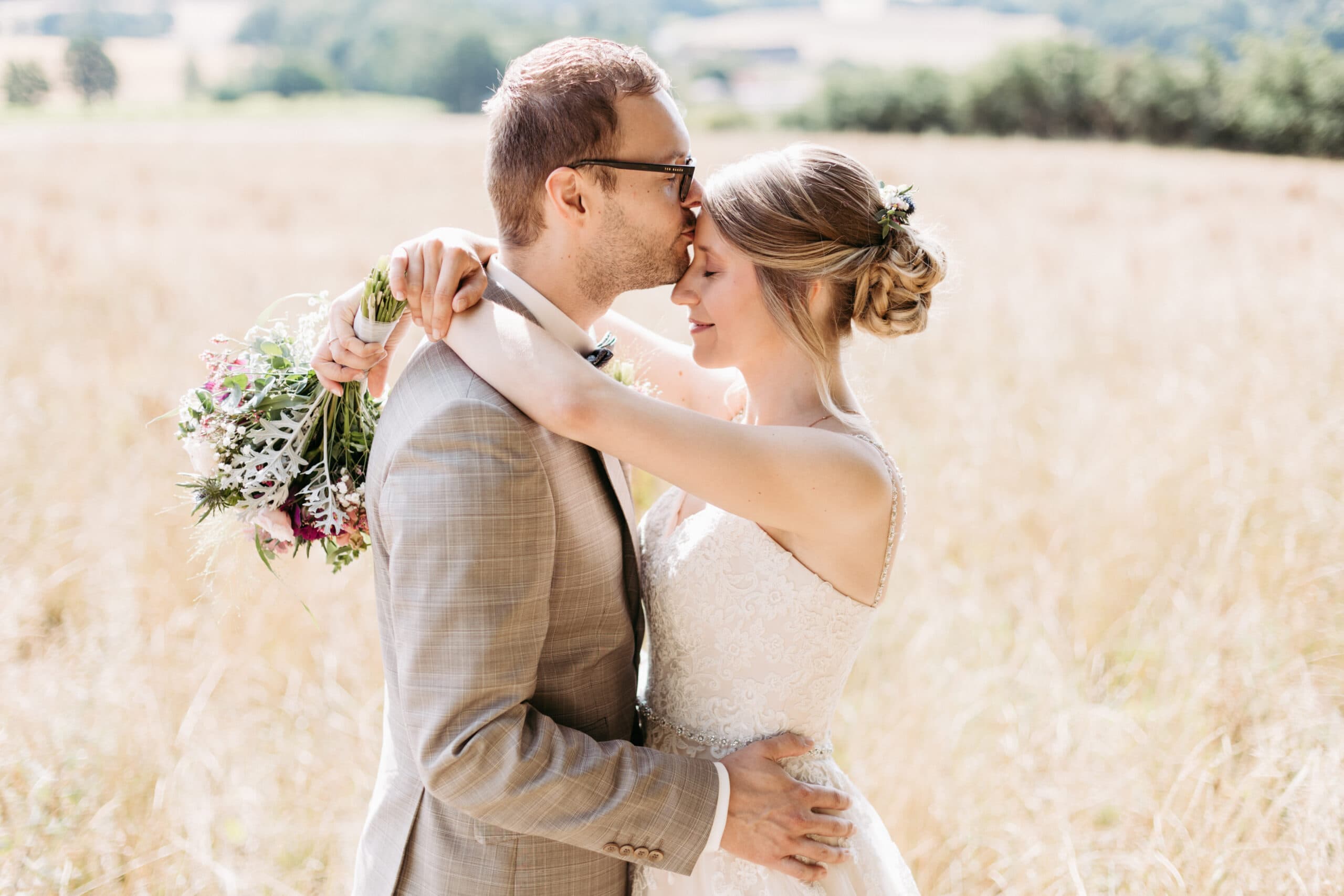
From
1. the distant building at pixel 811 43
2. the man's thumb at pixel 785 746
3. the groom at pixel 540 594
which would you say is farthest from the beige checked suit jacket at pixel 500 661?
the distant building at pixel 811 43

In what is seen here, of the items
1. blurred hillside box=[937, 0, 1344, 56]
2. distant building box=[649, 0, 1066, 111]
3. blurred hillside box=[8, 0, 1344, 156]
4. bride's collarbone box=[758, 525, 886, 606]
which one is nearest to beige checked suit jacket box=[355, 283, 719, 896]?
bride's collarbone box=[758, 525, 886, 606]

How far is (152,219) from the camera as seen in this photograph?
12.0 m

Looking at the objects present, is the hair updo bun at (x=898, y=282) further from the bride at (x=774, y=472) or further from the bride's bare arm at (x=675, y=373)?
the bride's bare arm at (x=675, y=373)

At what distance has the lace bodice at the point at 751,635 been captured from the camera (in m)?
2.38

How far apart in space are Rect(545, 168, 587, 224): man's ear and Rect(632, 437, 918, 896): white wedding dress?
0.82 metres

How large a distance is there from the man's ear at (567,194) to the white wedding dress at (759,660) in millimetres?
822

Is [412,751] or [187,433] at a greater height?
[187,433]

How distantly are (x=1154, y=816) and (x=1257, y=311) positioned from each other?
5.93 m

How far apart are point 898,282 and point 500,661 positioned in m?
1.38

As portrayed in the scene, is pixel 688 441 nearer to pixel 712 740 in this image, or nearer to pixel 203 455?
pixel 712 740

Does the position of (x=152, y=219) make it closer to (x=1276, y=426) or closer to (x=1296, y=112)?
(x=1276, y=426)

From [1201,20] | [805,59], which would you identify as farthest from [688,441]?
[805,59]

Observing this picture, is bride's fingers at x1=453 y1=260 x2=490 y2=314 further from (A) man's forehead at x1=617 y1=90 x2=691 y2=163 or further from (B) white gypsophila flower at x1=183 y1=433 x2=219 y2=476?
(B) white gypsophila flower at x1=183 y1=433 x2=219 y2=476

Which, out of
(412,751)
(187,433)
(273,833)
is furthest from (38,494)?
(412,751)
